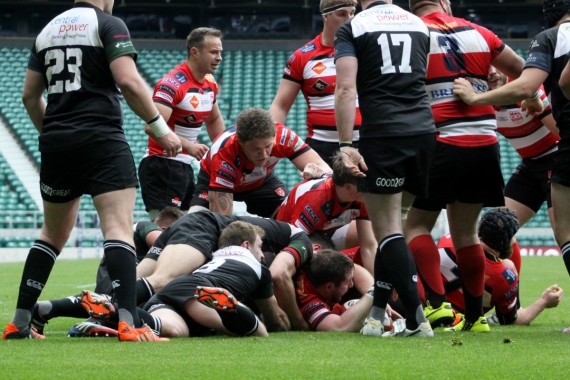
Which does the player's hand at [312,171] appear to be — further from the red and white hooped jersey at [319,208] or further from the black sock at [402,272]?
the black sock at [402,272]

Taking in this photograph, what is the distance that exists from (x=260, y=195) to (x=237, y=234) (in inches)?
73.7

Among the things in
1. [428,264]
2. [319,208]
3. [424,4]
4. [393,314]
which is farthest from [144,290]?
[424,4]

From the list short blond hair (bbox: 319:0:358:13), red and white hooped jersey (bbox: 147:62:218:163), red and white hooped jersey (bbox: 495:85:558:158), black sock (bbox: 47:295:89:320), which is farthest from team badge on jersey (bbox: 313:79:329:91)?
black sock (bbox: 47:295:89:320)

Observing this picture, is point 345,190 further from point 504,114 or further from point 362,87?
point 504,114

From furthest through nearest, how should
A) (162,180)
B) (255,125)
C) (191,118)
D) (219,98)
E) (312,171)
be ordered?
(219,98), (162,180), (191,118), (312,171), (255,125)

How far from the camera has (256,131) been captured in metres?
6.48

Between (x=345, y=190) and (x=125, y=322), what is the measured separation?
1.83 meters

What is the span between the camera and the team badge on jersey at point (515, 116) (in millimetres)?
8016

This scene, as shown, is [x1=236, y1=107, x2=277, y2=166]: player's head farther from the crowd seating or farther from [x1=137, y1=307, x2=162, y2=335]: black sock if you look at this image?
the crowd seating

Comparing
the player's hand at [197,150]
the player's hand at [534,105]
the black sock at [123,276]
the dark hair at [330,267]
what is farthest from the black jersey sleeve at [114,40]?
the player's hand at [197,150]

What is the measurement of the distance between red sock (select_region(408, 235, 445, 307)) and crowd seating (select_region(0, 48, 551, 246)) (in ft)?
57.0

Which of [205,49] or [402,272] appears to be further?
[205,49]

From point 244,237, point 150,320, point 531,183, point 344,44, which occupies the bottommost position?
point 531,183

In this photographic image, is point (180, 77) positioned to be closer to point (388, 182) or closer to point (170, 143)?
point (170, 143)
